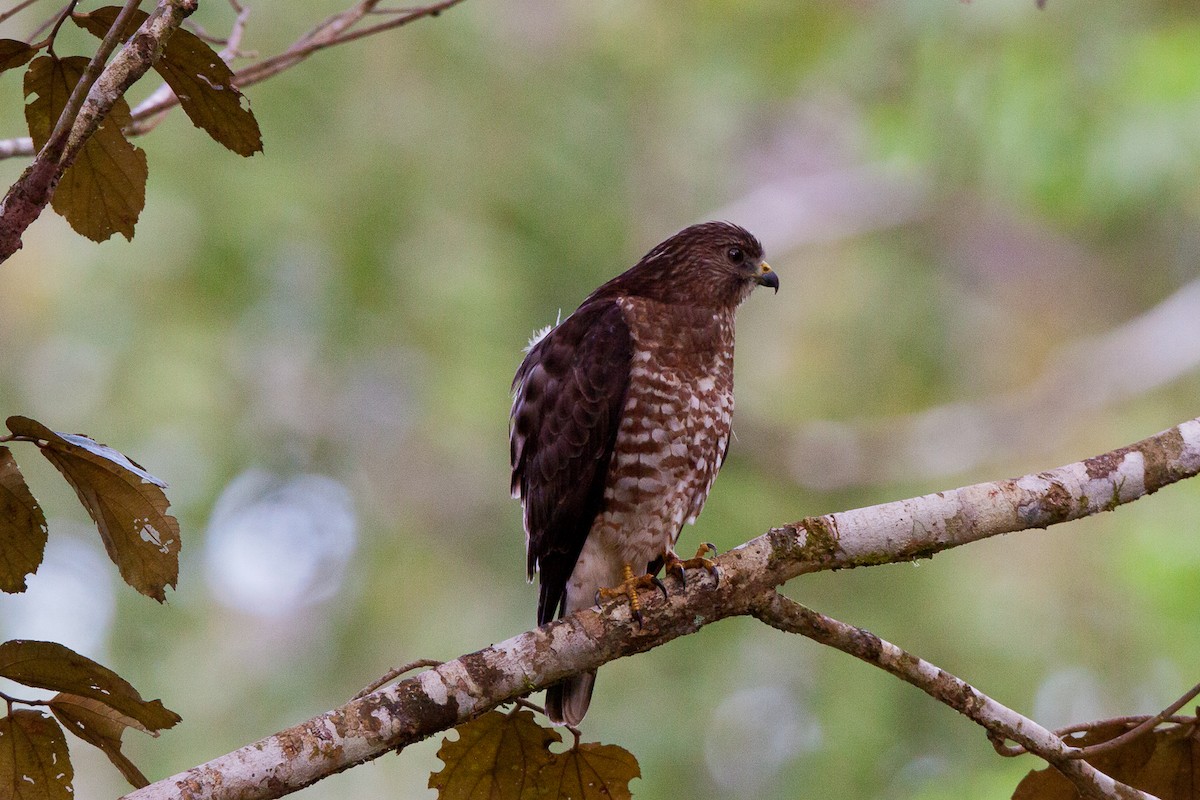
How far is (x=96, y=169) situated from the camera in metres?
2.40

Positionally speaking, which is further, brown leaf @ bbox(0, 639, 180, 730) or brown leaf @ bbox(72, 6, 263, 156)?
brown leaf @ bbox(72, 6, 263, 156)

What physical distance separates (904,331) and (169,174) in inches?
214

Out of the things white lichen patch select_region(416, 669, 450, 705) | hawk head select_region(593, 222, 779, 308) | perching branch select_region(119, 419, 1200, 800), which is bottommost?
white lichen patch select_region(416, 669, 450, 705)

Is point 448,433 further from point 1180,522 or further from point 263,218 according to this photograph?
point 1180,522

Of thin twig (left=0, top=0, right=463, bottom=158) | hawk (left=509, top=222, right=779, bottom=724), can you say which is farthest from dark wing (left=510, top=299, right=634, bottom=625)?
thin twig (left=0, top=0, right=463, bottom=158)

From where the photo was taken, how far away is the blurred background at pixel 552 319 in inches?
317

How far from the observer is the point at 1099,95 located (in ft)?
25.8

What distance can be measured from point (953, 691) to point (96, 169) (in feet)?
6.31

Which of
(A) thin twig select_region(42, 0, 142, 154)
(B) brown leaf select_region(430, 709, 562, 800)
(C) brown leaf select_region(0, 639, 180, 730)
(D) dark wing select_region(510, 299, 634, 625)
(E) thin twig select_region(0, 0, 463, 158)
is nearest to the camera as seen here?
(A) thin twig select_region(42, 0, 142, 154)

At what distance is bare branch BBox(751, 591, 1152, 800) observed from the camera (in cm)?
254

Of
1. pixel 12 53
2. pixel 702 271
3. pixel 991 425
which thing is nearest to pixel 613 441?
pixel 702 271

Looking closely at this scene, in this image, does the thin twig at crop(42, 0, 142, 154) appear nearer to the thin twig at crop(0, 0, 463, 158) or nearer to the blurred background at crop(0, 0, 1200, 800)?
the thin twig at crop(0, 0, 463, 158)

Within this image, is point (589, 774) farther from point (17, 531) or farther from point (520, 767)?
point (17, 531)

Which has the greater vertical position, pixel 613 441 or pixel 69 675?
pixel 613 441
